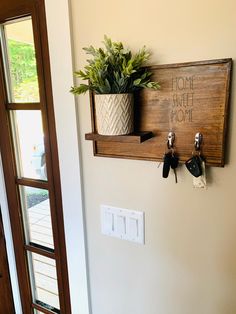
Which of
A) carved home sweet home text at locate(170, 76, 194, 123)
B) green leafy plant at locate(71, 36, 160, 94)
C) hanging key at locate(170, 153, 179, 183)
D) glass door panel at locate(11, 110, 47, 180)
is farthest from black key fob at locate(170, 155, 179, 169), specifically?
glass door panel at locate(11, 110, 47, 180)

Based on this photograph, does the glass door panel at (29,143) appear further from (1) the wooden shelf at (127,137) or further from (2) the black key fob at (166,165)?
(2) the black key fob at (166,165)

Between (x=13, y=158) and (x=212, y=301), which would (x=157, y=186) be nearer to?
(x=212, y=301)

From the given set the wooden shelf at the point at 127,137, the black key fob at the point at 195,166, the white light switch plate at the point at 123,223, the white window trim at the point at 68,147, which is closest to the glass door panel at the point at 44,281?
the white window trim at the point at 68,147

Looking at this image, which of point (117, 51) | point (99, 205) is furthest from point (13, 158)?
point (117, 51)

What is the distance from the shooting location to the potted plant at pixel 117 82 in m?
0.70

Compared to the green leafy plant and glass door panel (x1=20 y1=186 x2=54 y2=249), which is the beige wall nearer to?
the green leafy plant

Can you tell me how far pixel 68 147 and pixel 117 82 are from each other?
0.34 metres

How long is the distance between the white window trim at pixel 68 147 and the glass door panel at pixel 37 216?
18 centimetres

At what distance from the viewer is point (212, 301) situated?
80 centimetres

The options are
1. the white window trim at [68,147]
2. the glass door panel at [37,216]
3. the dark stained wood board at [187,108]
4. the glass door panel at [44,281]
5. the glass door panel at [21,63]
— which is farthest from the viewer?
the glass door panel at [44,281]

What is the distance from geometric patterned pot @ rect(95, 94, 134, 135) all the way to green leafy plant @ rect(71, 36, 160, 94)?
0.9 inches

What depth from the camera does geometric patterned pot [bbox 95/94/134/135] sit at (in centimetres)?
70

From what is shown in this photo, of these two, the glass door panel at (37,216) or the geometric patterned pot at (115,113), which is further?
the glass door panel at (37,216)

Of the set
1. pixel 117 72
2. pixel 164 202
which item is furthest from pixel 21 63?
pixel 164 202
